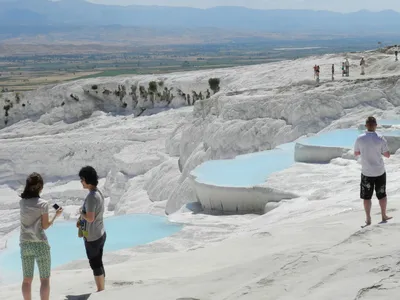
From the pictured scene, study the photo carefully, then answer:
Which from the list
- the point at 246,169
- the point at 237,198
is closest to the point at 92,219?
the point at 237,198

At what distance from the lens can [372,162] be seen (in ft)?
19.1

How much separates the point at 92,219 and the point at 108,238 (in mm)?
5026

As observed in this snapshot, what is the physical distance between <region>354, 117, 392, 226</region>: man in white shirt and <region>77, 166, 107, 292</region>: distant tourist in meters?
2.39

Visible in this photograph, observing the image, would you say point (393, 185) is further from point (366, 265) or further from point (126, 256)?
point (366, 265)

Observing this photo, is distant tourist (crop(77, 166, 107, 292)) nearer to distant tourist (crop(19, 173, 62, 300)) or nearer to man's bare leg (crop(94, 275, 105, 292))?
man's bare leg (crop(94, 275, 105, 292))

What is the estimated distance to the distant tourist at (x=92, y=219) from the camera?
15.3 feet

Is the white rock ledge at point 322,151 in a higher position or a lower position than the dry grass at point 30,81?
higher

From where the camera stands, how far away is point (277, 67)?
26.9 meters

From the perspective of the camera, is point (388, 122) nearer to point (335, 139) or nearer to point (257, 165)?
point (335, 139)

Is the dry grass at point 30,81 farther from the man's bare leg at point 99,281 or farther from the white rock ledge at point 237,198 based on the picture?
the man's bare leg at point 99,281

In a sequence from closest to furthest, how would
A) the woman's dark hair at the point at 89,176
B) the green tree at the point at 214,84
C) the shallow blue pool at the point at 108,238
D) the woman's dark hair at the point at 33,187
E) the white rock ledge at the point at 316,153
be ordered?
1. the woman's dark hair at the point at 33,187
2. the woman's dark hair at the point at 89,176
3. the shallow blue pool at the point at 108,238
4. the white rock ledge at the point at 316,153
5. the green tree at the point at 214,84

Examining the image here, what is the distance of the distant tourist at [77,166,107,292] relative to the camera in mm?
4664

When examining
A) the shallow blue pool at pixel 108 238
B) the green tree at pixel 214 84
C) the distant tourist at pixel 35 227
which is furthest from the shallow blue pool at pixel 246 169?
the green tree at pixel 214 84

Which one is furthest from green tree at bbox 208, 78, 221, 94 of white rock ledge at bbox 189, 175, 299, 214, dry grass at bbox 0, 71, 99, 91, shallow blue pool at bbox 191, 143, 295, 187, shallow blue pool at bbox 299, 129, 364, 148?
dry grass at bbox 0, 71, 99, 91
